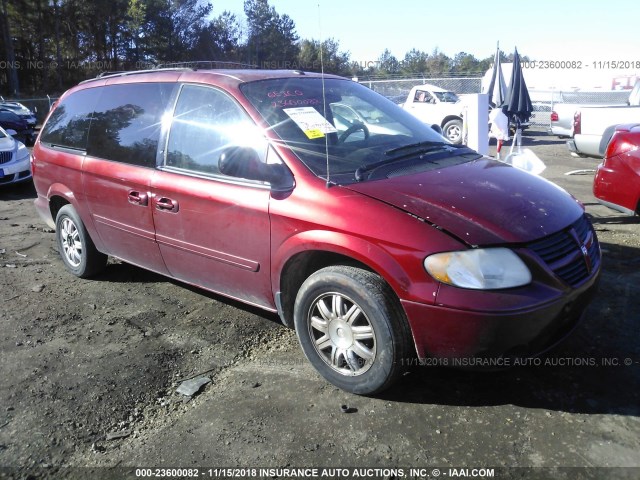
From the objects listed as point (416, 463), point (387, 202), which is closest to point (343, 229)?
point (387, 202)

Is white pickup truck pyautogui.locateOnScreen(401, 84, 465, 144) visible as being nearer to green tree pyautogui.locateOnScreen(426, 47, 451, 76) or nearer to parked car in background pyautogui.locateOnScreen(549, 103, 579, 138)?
parked car in background pyautogui.locateOnScreen(549, 103, 579, 138)

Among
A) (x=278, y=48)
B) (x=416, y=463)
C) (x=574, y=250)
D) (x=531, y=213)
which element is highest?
(x=278, y=48)

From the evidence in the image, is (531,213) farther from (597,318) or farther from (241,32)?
(241,32)

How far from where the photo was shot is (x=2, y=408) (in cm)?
311

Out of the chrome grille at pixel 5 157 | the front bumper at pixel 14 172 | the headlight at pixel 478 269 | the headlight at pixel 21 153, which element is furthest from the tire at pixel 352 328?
the headlight at pixel 21 153

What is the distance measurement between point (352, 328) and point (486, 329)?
0.74 m

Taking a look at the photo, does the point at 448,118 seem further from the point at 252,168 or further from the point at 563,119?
the point at 252,168

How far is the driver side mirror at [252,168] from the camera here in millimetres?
3244

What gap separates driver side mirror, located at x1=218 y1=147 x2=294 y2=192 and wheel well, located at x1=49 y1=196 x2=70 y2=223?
2.57m

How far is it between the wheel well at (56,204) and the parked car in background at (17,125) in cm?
1662

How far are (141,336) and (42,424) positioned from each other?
1.07 m

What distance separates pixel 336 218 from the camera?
9.77 feet

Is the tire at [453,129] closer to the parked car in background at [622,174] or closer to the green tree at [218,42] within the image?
the parked car in background at [622,174]

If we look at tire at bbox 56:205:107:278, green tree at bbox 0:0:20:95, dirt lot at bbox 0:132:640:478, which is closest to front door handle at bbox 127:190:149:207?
dirt lot at bbox 0:132:640:478
